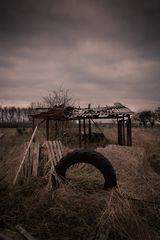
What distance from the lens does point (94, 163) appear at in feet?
21.8

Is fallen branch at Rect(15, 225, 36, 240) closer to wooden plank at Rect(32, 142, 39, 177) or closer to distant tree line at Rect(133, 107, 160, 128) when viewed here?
wooden plank at Rect(32, 142, 39, 177)

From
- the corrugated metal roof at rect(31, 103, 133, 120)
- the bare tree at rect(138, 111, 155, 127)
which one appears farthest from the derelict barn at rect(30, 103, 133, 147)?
the bare tree at rect(138, 111, 155, 127)

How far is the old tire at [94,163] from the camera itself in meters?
6.34

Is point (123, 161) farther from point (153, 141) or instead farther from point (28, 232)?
point (153, 141)

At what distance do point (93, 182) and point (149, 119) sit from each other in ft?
165

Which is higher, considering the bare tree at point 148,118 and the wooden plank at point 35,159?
the bare tree at point 148,118

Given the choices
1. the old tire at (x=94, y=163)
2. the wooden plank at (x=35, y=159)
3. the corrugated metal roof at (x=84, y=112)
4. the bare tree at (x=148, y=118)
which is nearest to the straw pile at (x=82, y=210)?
the old tire at (x=94, y=163)

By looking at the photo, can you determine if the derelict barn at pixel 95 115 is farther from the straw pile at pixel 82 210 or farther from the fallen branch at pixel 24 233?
the fallen branch at pixel 24 233

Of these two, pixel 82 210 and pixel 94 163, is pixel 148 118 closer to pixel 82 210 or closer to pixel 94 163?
pixel 94 163

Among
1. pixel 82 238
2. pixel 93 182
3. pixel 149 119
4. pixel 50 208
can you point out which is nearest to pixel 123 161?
pixel 93 182

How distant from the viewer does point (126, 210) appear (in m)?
4.98

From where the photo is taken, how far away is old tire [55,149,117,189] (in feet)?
20.8

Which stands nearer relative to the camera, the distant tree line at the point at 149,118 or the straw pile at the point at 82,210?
the straw pile at the point at 82,210

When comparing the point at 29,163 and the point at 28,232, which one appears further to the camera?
Answer: the point at 29,163
